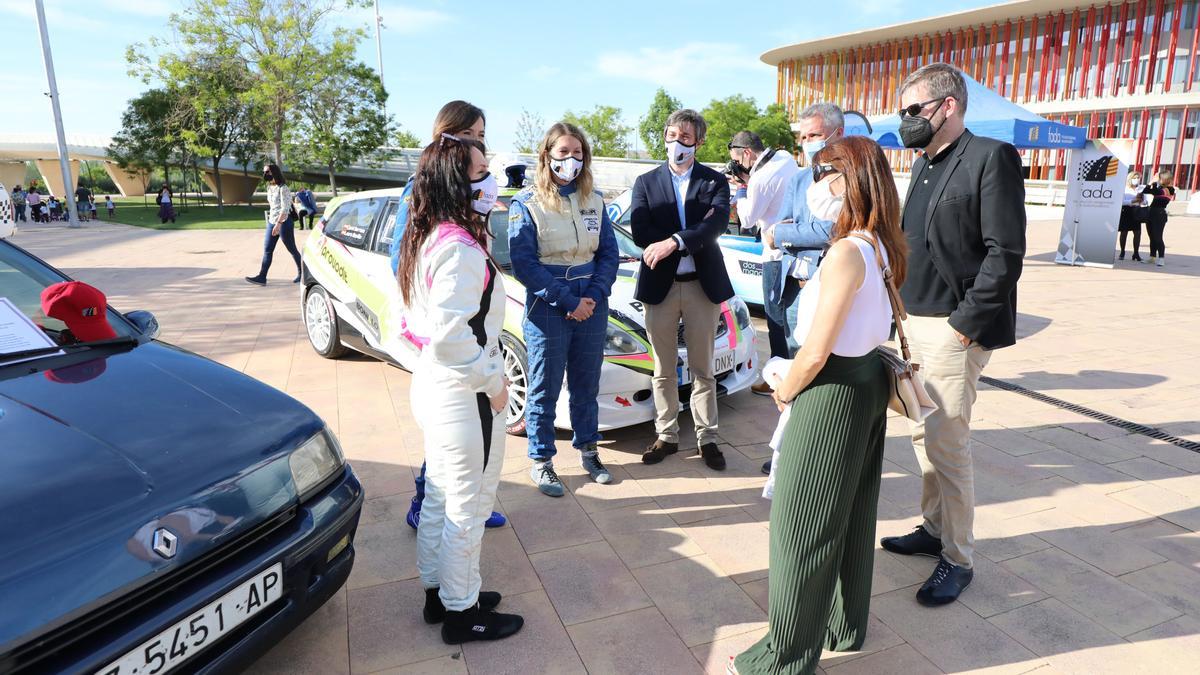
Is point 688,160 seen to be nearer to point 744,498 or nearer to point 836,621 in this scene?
point 744,498

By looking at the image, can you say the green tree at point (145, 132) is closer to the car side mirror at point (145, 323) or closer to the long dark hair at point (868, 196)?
the car side mirror at point (145, 323)

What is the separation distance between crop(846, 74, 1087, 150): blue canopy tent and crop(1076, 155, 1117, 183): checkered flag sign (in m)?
0.39

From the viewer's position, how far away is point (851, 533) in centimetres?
244

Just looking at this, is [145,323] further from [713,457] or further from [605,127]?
[605,127]

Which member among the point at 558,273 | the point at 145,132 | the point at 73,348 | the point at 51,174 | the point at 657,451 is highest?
the point at 145,132

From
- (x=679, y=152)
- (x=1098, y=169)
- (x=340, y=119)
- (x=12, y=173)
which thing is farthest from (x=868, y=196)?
(x=12, y=173)

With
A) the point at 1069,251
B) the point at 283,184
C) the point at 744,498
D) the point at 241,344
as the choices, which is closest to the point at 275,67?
the point at 283,184

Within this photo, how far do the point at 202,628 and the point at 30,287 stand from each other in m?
1.88

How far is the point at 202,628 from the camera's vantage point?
1.86 m

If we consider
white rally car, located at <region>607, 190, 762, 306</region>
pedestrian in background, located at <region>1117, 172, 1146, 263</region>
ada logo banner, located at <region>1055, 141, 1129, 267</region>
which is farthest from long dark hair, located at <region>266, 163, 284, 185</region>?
pedestrian in background, located at <region>1117, 172, 1146, 263</region>

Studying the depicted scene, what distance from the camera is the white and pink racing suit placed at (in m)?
2.22

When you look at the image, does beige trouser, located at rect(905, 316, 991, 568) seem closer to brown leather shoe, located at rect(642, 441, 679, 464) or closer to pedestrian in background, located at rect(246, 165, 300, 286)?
brown leather shoe, located at rect(642, 441, 679, 464)

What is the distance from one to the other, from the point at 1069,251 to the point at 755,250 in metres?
9.88

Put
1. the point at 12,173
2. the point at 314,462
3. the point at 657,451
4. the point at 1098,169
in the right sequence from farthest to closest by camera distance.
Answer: the point at 12,173, the point at 1098,169, the point at 657,451, the point at 314,462
